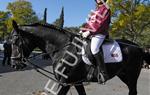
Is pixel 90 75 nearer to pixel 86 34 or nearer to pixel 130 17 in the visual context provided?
pixel 86 34

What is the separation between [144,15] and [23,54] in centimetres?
3766

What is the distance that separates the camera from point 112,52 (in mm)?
8523

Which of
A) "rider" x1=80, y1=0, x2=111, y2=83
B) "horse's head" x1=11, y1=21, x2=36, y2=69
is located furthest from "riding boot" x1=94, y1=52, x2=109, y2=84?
"horse's head" x1=11, y1=21, x2=36, y2=69

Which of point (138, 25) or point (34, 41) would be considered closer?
point (34, 41)

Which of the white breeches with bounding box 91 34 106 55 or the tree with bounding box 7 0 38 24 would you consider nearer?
the white breeches with bounding box 91 34 106 55

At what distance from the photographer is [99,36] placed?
8164 millimetres

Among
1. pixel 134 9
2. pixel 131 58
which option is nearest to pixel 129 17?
pixel 134 9

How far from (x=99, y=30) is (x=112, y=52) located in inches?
27.5

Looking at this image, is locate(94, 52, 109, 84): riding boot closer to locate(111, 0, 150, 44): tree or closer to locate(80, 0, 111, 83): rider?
locate(80, 0, 111, 83): rider

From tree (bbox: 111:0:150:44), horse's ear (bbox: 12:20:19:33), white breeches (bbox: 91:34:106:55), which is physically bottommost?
tree (bbox: 111:0:150:44)

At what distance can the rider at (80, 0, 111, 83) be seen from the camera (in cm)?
808

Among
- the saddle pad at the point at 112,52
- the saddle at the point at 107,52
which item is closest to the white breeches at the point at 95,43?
the saddle at the point at 107,52

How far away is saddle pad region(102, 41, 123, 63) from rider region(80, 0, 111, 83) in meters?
0.26

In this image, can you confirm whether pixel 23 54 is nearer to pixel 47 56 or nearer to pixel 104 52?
pixel 47 56
